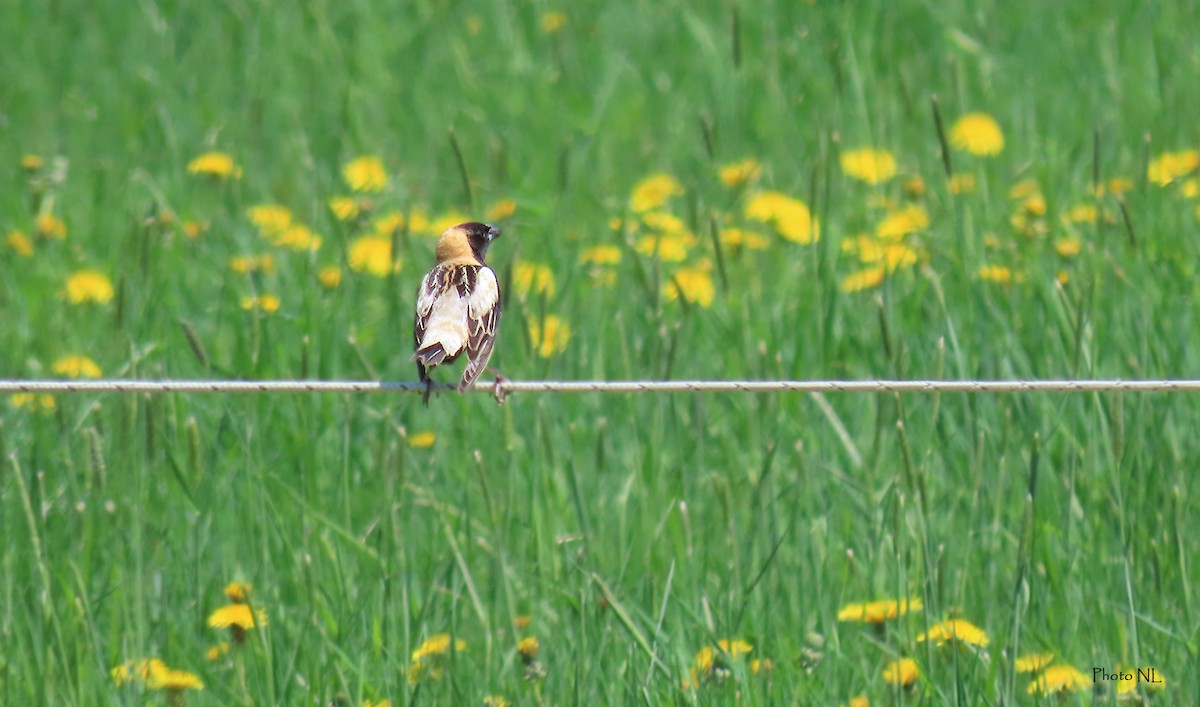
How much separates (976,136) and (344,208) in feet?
7.74

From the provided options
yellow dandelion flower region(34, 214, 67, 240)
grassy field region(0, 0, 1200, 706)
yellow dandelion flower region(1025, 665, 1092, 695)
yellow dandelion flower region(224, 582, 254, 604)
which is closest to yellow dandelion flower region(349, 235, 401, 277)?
grassy field region(0, 0, 1200, 706)

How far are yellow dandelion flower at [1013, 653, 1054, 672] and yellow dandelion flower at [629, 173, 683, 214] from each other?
9.04 ft

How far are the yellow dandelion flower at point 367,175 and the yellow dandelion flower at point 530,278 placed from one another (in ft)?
2.96

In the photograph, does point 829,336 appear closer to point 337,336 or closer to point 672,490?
point 672,490

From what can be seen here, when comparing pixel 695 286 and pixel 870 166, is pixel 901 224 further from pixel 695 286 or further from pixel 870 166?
pixel 695 286

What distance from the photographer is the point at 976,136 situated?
6.01 meters

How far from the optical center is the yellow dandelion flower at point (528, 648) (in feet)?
11.1

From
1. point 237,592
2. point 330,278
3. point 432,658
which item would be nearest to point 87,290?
point 330,278

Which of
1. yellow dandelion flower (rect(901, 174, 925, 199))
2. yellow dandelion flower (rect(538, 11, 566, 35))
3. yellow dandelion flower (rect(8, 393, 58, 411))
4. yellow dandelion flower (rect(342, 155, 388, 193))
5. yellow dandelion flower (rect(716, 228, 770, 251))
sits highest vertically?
yellow dandelion flower (rect(538, 11, 566, 35))

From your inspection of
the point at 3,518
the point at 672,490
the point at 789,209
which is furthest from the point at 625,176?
the point at 3,518

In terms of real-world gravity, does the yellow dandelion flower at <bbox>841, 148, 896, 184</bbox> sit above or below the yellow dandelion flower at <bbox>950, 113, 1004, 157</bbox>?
below

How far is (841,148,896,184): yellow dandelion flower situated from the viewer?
566 cm

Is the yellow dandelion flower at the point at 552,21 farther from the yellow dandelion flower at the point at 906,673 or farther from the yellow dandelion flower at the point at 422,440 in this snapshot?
the yellow dandelion flower at the point at 906,673

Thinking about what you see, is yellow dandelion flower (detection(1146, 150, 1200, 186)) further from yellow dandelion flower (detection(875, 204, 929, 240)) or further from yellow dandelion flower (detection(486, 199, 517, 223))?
yellow dandelion flower (detection(486, 199, 517, 223))
